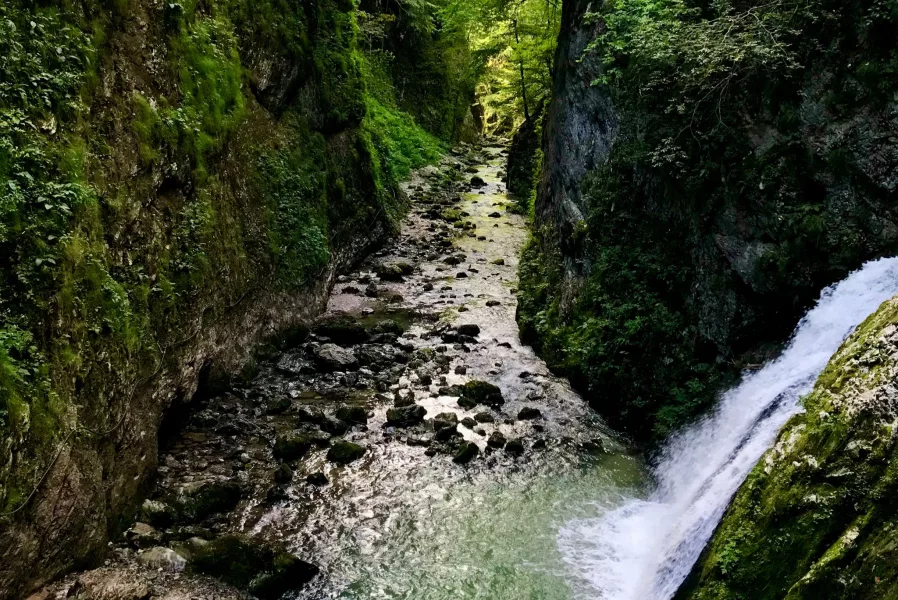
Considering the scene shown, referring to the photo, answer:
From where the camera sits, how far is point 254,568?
6.04 meters

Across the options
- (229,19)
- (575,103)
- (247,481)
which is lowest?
(247,481)

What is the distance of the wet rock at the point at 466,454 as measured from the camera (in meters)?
8.41

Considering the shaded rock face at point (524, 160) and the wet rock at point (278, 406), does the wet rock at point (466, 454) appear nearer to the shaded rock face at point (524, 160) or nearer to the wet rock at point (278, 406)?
the wet rock at point (278, 406)

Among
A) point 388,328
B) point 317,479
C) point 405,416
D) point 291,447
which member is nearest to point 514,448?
point 405,416

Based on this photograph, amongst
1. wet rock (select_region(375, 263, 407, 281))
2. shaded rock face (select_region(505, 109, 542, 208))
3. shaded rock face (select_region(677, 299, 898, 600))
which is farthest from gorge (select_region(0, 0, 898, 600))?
shaded rock face (select_region(505, 109, 542, 208))

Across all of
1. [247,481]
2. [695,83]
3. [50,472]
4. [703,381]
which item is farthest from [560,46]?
[50,472]

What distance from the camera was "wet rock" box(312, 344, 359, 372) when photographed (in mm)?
11242

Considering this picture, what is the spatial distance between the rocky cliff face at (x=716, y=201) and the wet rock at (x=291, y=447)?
4891mm

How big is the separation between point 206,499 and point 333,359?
178 inches

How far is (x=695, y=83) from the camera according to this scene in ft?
26.4

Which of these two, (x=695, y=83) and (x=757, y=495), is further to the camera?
(x=695, y=83)

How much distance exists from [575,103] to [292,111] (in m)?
6.59

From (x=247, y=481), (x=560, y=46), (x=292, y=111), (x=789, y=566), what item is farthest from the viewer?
(x=560, y=46)

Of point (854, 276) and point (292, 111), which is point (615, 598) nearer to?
point (854, 276)
